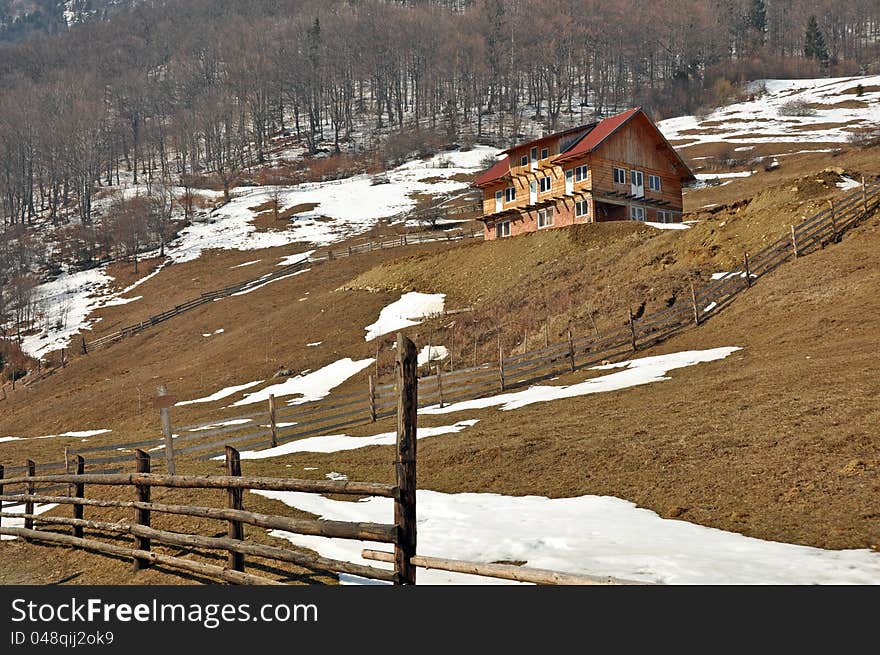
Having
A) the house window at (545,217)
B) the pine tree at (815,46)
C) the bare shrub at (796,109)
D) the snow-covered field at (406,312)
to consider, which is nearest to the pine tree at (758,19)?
the pine tree at (815,46)

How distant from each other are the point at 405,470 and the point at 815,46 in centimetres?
19425

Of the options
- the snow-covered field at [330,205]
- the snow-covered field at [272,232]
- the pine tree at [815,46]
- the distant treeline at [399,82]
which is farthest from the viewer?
the pine tree at [815,46]

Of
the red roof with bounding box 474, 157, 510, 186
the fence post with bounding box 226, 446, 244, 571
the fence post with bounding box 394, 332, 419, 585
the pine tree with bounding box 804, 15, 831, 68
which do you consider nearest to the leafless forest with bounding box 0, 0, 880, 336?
the pine tree with bounding box 804, 15, 831, 68

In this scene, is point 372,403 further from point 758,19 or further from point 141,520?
point 758,19

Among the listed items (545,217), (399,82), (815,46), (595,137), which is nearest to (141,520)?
(545,217)

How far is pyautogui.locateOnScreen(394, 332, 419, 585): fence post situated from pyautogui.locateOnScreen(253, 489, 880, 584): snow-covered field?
852 mm

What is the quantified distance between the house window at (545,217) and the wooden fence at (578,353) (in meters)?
26.8

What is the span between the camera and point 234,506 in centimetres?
971

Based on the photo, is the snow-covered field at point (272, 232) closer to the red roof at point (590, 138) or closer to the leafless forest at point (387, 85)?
the leafless forest at point (387, 85)

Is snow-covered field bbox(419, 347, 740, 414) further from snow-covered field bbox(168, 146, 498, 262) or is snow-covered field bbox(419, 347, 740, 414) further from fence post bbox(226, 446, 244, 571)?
snow-covered field bbox(168, 146, 498, 262)

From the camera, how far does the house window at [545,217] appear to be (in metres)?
57.1

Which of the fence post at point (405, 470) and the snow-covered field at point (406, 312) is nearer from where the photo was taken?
the fence post at point (405, 470)
